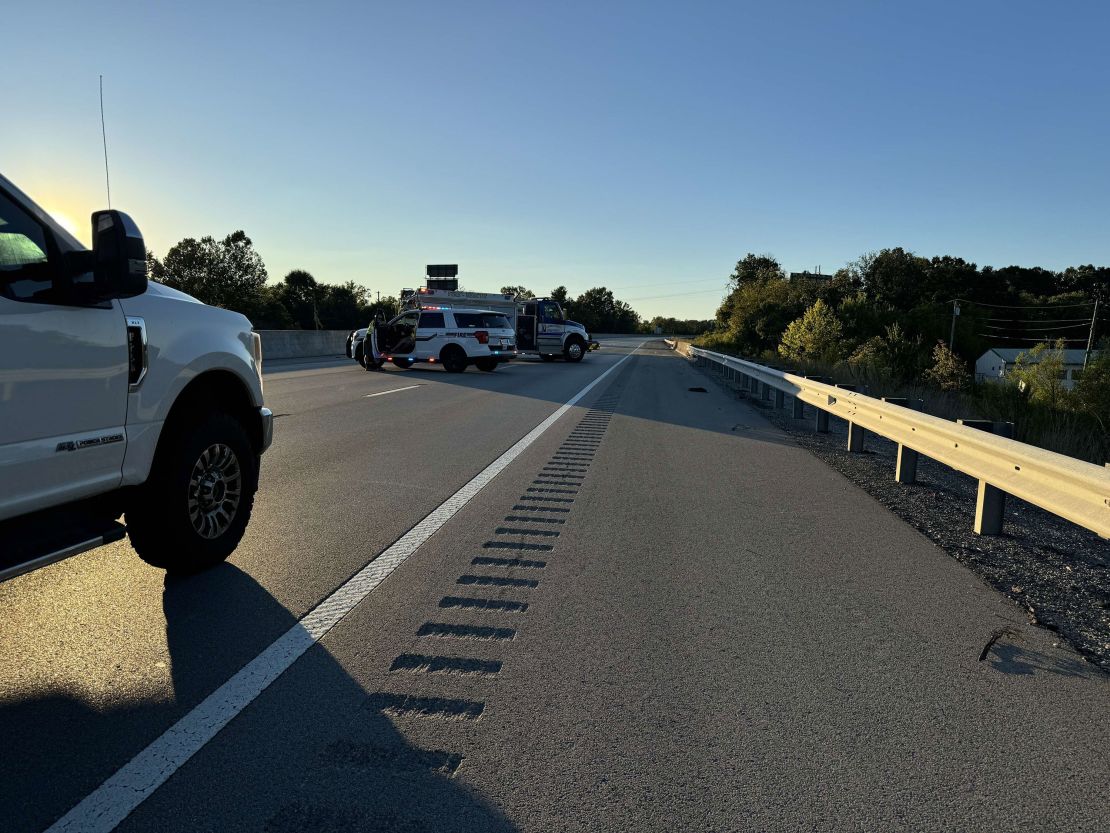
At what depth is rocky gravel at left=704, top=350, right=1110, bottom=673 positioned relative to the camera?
4.00 m

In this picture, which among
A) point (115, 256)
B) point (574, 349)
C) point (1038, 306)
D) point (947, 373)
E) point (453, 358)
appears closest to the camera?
point (115, 256)

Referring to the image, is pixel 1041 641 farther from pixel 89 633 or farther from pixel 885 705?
pixel 89 633

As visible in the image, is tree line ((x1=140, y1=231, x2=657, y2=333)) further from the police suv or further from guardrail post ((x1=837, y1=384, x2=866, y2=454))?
guardrail post ((x1=837, y1=384, x2=866, y2=454))

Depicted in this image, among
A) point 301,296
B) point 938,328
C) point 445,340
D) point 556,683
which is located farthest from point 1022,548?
point 301,296

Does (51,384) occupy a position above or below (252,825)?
above

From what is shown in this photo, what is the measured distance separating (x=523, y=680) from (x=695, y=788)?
0.93m

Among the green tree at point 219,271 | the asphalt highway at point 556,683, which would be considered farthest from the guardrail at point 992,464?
the green tree at point 219,271

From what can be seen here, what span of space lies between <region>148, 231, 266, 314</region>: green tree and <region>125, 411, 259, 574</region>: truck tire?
90780 millimetres

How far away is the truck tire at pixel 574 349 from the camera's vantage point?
34562mm

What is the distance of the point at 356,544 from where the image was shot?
5.11 metres

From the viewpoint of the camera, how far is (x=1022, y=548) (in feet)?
17.3

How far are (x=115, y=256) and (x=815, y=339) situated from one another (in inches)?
1067

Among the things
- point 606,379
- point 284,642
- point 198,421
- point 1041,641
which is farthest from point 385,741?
point 606,379

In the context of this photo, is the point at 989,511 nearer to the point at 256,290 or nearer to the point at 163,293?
the point at 163,293
